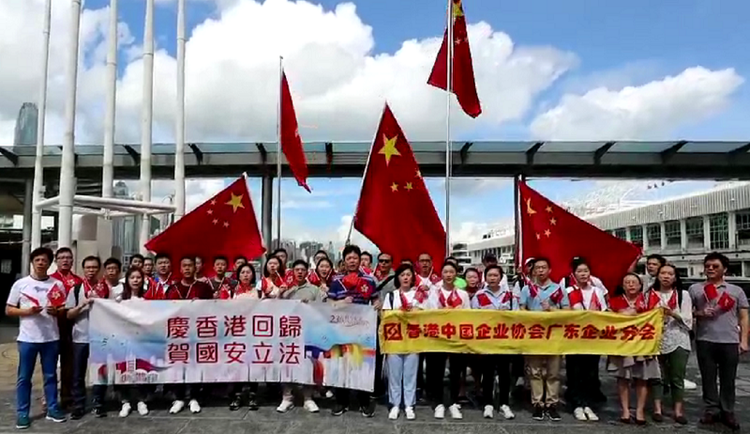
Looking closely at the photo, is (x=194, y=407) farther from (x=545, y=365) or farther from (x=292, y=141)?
(x=292, y=141)

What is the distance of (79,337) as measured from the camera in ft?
22.6

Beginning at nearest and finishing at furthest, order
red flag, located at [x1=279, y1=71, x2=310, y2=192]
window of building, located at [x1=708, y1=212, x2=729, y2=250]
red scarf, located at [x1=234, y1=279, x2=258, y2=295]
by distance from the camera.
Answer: red scarf, located at [x1=234, y1=279, x2=258, y2=295] < red flag, located at [x1=279, y1=71, x2=310, y2=192] < window of building, located at [x1=708, y1=212, x2=729, y2=250]

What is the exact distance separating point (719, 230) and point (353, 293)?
195ft

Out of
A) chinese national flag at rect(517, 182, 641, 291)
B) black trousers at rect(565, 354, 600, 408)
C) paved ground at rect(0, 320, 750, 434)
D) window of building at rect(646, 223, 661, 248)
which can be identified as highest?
window of building at rect(646, 223, 661, 248)

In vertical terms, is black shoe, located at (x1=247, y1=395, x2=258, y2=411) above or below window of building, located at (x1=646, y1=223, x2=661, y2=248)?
below

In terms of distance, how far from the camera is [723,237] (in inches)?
2226

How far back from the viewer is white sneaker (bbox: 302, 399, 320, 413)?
6977 mm

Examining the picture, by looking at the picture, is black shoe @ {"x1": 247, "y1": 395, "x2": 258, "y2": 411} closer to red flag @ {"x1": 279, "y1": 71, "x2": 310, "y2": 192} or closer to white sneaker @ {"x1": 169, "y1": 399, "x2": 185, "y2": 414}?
white sneaker @ {"x1": 169, "y1": 399, "x2": 185, "y2": 414}

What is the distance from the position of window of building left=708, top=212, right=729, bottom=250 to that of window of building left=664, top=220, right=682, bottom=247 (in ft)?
19.2

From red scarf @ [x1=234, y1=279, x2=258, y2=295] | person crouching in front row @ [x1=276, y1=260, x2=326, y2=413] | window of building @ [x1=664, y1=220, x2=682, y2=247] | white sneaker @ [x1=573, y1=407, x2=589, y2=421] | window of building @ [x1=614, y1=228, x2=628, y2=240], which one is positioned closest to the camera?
white sneaker @ [x1=573, y1=407, x2=589, y2=421]

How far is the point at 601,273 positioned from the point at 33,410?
7.01 m

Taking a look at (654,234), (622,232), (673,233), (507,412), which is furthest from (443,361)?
(622,232)

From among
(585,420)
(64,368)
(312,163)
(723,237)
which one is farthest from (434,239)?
(723,237)

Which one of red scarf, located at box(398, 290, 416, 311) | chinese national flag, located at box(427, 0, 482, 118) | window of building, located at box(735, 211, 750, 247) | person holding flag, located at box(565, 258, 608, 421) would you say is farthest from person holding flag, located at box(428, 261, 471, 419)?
window of building, located at box(735, 211, 750, 247)
